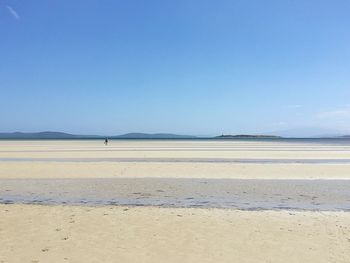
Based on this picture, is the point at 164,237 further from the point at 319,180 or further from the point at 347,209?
the point at 319,180

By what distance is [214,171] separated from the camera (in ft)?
78.0

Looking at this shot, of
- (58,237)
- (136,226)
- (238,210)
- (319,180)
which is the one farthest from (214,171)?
(58,237)

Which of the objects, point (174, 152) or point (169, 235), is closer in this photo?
point (169, 235)

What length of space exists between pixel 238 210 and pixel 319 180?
9.42 m

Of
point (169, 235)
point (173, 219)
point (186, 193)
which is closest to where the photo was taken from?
point (169, 235)

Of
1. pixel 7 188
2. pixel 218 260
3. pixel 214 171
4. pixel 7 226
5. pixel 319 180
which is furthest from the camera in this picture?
pixel 214 171

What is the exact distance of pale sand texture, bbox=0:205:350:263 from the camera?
7781 mm

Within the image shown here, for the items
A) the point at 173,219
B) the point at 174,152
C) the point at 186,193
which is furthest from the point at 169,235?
the point at 174,152

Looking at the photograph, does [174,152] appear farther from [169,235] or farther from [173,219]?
[169,235]

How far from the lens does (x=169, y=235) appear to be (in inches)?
366

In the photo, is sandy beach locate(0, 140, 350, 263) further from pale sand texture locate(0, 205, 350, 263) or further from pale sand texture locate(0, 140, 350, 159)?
pale sand texture locate(0, 140, 350, 159)

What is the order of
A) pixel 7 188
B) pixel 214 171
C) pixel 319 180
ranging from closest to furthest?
pixel 7 188 < pixel 319 180 < pixel 214 171

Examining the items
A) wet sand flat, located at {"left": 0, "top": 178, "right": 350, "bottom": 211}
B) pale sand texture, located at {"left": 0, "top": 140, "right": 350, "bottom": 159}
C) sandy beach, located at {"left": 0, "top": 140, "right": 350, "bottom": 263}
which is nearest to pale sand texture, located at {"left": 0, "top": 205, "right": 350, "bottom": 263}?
sandy beach, located at {"left": 0, "top": 140, "right": 350, "bottom": 263}

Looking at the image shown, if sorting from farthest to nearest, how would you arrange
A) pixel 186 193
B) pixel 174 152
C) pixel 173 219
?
pixel 174 152 < pixel 186 193 < pixel 173 219
